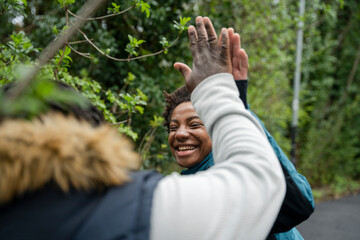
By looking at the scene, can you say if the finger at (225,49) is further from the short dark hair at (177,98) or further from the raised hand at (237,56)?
the short dark hair at (177,98)

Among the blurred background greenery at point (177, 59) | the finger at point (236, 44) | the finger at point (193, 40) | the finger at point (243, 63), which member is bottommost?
the blurred background greenery at point (177, 59)

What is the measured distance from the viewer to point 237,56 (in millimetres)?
1405

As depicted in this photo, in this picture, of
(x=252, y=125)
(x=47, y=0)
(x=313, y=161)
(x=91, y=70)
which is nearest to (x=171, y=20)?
(x=91, y=70)

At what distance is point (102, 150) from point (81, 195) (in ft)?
0.40

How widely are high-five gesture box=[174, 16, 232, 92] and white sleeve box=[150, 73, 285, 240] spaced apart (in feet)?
0.44

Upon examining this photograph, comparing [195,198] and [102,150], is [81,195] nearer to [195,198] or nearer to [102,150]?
[102,150]

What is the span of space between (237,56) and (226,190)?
2.17 ft

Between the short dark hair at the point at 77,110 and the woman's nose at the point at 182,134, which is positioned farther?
the woman's nose at the point at 182,134

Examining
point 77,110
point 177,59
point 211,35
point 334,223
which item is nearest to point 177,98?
point 211,35

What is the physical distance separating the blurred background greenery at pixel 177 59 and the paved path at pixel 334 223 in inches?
60.9

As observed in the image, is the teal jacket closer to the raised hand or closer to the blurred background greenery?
the raised hand

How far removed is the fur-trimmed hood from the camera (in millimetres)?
791

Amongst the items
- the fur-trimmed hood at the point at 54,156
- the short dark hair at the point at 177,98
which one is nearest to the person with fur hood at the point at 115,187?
the fur-trimmed hood at the point at 54,156

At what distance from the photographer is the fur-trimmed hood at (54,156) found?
79 centimetres
